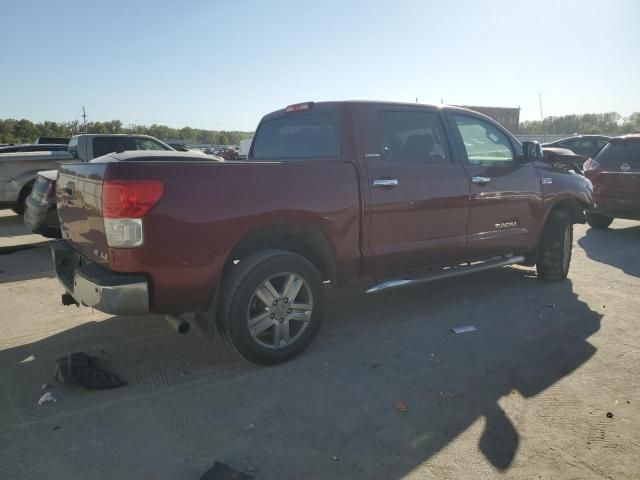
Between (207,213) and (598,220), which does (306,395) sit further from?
(598,220)

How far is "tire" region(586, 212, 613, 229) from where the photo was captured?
32.1 ft

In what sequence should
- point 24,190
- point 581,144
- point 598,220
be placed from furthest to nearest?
point 581,144 < point 24,190 < point 598,220

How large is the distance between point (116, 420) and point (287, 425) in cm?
100

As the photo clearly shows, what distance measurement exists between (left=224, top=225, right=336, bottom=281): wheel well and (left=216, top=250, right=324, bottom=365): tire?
15 cm

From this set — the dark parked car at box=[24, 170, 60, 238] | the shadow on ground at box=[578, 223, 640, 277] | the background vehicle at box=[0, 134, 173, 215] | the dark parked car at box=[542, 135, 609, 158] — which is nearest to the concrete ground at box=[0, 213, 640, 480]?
the dark parked car at box=[24, 170, 60, 238]

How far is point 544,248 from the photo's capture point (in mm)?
5867

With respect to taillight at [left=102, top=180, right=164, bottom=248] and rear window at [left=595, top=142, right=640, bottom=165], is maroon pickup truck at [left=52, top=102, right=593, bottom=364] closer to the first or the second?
taillight at [left=102, top=180, right=164, bottom=248]

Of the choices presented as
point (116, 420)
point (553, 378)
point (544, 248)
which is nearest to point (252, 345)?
point (116, 420)

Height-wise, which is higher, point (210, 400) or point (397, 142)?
point (397, 142)

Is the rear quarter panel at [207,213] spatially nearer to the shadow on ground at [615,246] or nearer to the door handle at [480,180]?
the door handle at [480,180]

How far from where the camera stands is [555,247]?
19.1 feet

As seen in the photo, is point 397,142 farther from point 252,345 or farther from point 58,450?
point 58,450

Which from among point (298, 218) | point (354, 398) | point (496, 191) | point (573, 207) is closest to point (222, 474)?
point (354, 398)

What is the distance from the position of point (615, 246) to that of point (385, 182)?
5867 millimetres
